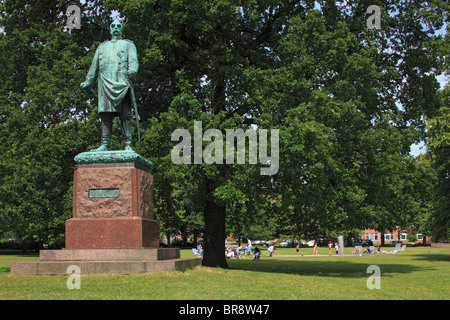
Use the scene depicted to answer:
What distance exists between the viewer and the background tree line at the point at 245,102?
1702 cm

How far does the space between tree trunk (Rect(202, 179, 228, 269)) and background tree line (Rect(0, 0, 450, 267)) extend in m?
0.06

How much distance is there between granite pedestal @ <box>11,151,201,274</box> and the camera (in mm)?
11000

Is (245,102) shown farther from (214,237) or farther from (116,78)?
(116,78)

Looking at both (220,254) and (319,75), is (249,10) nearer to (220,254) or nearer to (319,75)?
(319,75)

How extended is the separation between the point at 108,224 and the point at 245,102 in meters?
9.43

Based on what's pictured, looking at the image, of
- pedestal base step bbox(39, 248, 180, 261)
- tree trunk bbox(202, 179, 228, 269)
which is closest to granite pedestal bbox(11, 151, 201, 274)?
pedestal base step bbox(39, 248, 180, 261)

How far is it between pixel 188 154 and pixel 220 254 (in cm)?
537

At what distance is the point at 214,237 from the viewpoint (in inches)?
795

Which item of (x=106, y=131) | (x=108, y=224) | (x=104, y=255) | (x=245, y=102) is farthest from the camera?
(x=245, y=102)

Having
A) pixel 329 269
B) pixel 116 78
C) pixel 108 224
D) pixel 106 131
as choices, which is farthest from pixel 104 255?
pixel 329 269

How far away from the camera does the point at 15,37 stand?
2088cm

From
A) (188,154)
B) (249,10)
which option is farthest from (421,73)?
(188,154)

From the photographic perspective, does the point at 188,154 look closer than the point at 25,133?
Yes

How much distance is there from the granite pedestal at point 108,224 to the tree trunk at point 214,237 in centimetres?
742
